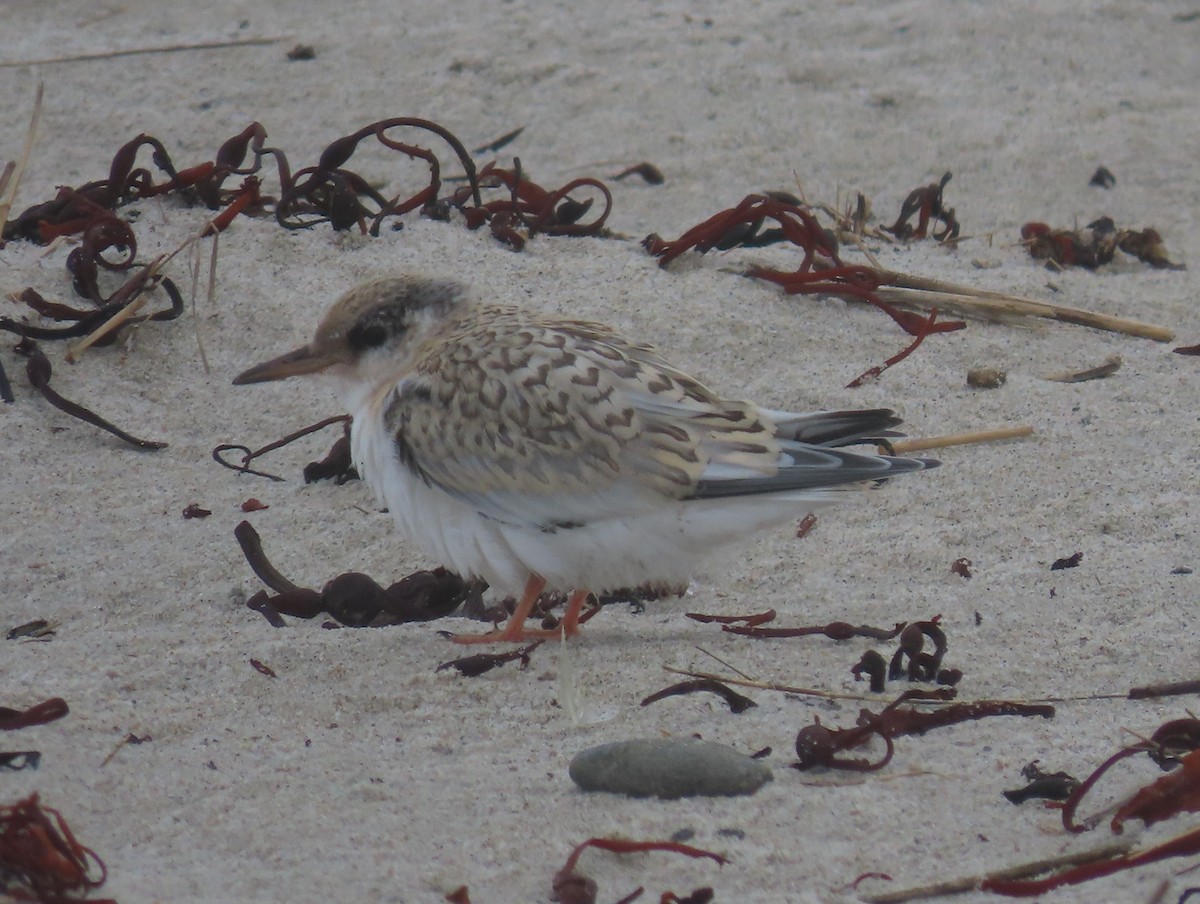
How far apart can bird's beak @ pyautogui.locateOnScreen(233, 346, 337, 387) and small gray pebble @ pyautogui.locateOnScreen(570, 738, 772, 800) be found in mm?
1560

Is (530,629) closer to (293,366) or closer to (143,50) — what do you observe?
(293,366)

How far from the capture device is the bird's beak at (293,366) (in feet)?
13.4

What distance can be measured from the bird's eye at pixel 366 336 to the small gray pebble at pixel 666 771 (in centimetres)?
150

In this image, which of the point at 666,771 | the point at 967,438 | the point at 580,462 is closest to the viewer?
the point at 666,771

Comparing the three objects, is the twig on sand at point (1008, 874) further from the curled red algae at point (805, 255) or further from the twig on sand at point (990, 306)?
the twig on sand at point (990, 306)

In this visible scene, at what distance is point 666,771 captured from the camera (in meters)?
2.90

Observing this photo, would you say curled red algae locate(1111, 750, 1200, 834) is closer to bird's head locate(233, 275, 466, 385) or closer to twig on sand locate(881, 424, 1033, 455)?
twig on sand locate(881, 424, 1033, 455)

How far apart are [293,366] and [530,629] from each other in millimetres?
945

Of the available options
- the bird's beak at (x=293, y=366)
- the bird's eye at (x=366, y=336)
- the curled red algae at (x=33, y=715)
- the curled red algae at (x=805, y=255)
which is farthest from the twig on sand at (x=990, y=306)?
the curled red algae at (x=33, y=715)

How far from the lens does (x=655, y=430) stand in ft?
12.0

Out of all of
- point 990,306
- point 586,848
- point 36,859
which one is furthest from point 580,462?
point 990,306

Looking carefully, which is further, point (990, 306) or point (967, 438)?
point (990, 306)

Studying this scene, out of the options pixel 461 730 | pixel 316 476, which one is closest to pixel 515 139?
pixel 316 476

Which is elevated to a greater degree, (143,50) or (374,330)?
(143,50)
